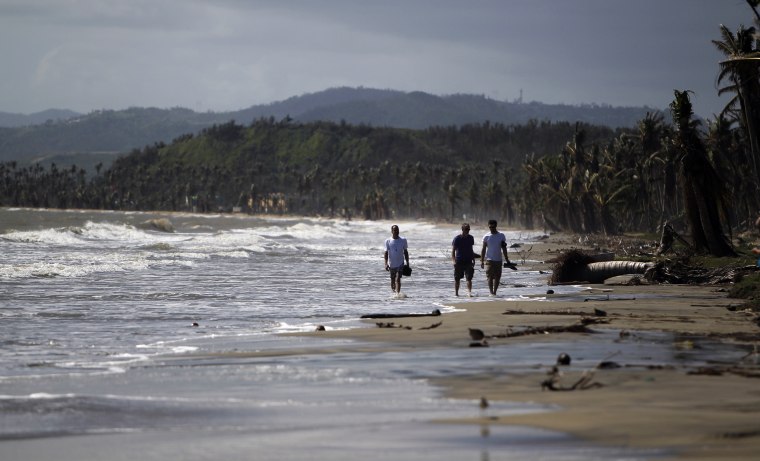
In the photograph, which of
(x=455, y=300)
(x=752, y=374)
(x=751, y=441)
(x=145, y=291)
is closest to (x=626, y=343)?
(x=752, y=374)

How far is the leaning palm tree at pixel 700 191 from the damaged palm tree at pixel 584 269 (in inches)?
203

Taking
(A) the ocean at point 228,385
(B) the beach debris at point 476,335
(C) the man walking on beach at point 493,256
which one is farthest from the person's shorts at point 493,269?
(B) the beach debris at point 476,335

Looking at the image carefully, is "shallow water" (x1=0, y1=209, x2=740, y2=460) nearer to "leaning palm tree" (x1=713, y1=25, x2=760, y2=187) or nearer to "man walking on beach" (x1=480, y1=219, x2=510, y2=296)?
"man walking on beach" (x1=480, y1=219, x2=510, y2=296)

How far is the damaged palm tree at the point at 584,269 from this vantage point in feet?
86.6

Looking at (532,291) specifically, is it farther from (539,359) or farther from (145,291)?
(539,359)

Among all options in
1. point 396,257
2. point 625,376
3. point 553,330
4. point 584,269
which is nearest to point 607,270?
point 584,269

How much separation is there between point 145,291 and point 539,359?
14489 mm

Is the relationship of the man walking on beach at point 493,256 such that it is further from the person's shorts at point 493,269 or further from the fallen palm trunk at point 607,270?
the fallen palm trunk at point 607,270

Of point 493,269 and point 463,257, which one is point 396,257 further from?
point 493,269

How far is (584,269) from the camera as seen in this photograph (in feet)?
87.8

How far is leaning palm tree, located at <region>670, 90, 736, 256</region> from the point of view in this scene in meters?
30.6

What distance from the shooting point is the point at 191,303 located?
20734 mm

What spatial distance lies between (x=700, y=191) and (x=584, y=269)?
625 cm

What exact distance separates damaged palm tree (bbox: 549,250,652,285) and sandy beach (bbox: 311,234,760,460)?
8011mm
